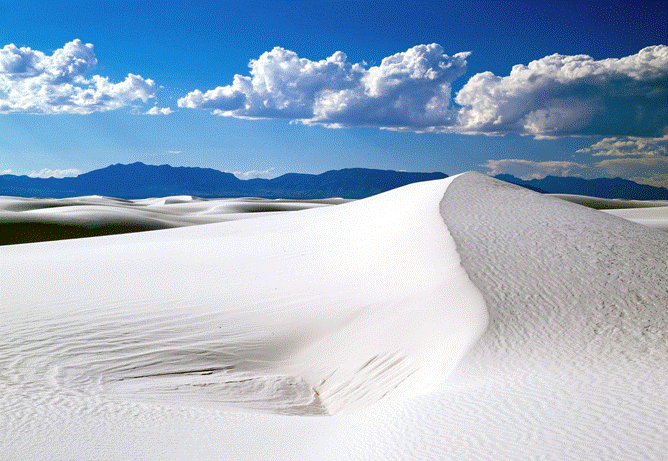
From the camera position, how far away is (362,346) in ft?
24.2

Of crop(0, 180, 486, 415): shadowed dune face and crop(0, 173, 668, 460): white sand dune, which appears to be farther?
crop(0, 180, 486, 415): shadowed dune face

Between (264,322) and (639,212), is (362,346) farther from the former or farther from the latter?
(639,212)

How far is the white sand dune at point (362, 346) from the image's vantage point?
4.44 meters

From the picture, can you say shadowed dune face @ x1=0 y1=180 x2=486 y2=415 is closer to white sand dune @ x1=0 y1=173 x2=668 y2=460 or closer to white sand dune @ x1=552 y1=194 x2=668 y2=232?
white sand dune @ x1=0 y1=173 x2=668 y2=460

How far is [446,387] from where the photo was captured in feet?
18.2

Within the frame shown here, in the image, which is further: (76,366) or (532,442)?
(76,366)

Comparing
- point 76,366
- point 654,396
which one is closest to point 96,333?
point 76,366

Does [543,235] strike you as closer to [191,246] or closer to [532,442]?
[532,442]

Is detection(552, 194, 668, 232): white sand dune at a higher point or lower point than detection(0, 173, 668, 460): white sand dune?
lower

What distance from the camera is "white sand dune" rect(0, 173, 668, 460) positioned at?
4438 mm

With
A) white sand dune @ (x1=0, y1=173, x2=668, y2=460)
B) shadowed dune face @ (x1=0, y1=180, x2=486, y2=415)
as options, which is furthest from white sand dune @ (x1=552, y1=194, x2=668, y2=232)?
shadowed dune face @ (x1=0, y1=180, x2=486, y2=415)

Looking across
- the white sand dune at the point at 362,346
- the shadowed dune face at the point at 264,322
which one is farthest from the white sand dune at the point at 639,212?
the shadowed dune face at the point at 264,322

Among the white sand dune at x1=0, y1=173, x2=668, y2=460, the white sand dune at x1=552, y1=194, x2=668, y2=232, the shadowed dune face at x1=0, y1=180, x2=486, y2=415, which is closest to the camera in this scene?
the white sand dune at x1=0, y1=173, x2=668, y2=460

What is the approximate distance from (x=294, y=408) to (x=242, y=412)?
2.45ft
